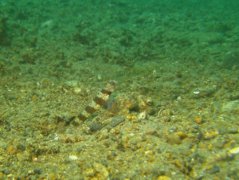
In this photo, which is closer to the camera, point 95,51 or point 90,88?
point 90,88

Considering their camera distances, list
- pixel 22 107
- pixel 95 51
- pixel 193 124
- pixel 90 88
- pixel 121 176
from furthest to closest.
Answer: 1. pixel 95 51
2. pixel 90 88
3. pixel 22 107
4. pixel 193 124
5. pixel 121 176

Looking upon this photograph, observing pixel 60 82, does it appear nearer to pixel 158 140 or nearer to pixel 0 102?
pixel 0 102

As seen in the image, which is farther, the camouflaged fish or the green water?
the camouflaged fish

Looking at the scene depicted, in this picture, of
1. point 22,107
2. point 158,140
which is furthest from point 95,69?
point 158,140

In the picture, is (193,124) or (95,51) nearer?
(193,124)

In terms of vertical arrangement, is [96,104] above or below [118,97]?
below

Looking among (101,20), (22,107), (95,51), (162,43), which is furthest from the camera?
(101,20)

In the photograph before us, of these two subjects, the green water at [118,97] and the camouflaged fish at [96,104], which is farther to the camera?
the camouflaged fish at [96,104]

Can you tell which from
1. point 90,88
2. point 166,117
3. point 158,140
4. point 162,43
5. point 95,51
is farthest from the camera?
point 162,43

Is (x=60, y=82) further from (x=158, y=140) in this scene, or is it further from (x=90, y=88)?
(x=158, y=140)

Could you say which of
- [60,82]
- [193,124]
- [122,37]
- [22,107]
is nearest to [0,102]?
[22,107]
